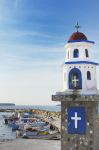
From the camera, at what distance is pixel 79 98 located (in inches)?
868

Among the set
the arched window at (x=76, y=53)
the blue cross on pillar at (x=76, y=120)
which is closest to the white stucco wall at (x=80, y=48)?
the arched window at (x=76, y=53)

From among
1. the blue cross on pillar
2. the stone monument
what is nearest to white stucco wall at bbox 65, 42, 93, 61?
the stone monument

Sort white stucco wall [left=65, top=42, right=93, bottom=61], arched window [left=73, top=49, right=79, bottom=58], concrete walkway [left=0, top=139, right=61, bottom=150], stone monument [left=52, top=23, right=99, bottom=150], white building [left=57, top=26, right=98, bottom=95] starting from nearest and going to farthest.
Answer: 1. stone monument [left=52, top=23, right=99, bottom=150]
2. white building [left=57, top=26, right=98, bottom=95]
3. white stucco wall [left=65, top=42, right=93, bottom=61]
4. arched window [left=73, top=49, right=79, bottom=58]
5. concrete walkway [left=0, top=139, right=61, bottom=150]

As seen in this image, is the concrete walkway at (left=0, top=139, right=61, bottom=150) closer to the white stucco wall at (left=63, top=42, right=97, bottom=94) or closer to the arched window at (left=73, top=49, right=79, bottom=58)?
the white stucco wall at (left=63, top=42, right=97, bottom=94)

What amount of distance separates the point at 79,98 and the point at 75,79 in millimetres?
1378

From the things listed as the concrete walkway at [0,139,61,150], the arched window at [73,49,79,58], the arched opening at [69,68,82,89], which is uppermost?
the arched window at [73,49,79,58]

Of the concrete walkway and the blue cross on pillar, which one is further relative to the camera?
the concrete walkway

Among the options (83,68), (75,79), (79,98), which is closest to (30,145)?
(79,98)

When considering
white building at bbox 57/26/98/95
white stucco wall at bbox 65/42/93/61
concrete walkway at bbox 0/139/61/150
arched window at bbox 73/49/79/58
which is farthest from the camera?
concrete walkway at bbox 0/139/61/150

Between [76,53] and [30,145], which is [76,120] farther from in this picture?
[30,145]

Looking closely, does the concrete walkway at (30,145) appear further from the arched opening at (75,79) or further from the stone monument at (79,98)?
the arched opening at (75,79)

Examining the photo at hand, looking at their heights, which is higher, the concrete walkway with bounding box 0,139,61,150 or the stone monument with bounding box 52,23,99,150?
the stone monument with bounding box 52,23,99,150

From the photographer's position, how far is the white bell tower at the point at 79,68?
22406mm

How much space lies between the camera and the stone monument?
22188 mm
